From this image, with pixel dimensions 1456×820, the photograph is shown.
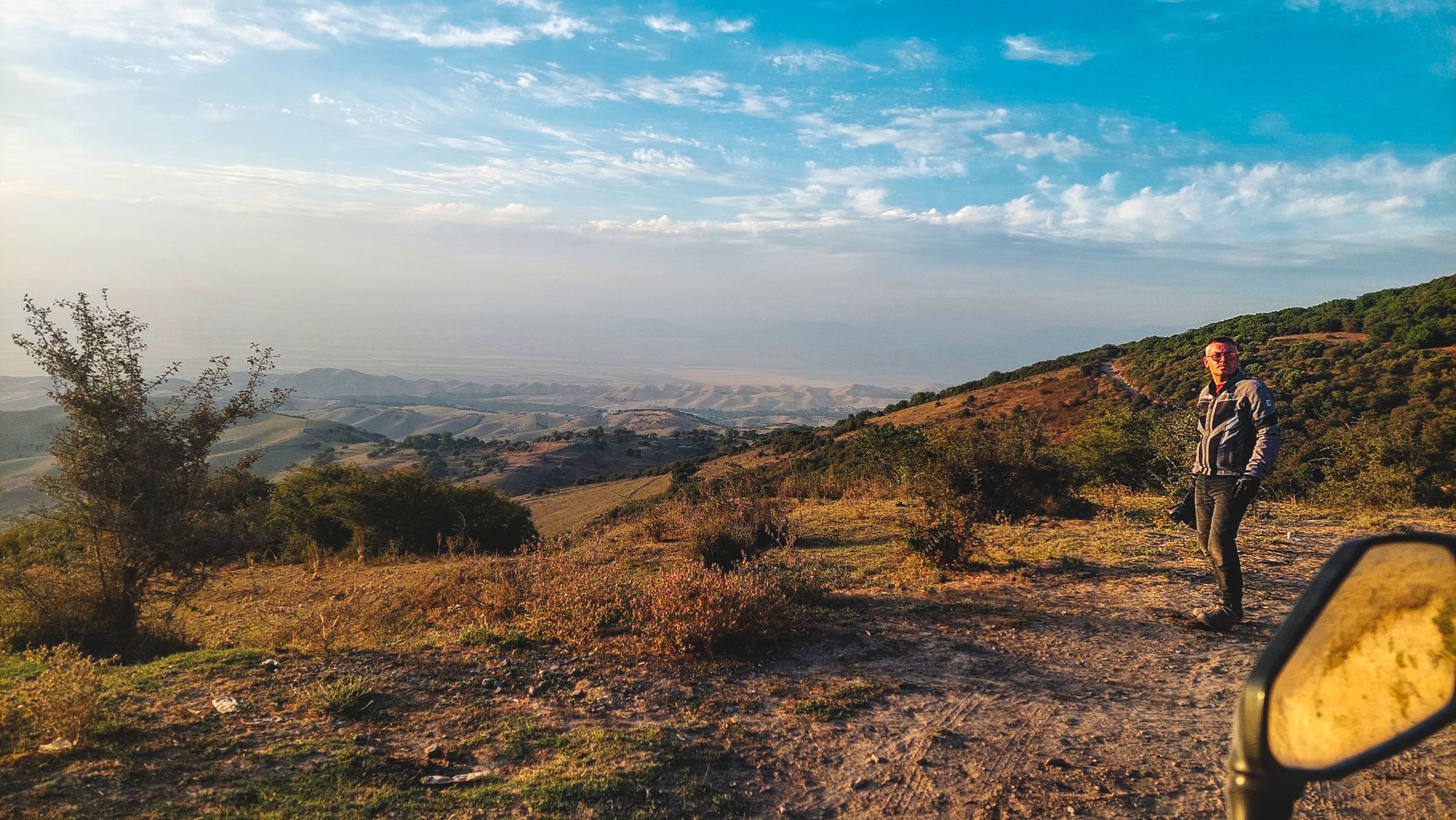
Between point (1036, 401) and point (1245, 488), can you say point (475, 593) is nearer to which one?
point (1245, 488)

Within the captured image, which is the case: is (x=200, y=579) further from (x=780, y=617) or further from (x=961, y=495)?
(x=961, y=495)

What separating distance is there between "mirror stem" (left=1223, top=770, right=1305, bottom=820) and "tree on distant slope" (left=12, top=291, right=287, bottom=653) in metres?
7.74

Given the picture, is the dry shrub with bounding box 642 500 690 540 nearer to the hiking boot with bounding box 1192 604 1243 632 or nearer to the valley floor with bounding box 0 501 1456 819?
the valley floor with bounding box 0 501 1456 819

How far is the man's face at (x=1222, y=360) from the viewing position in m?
5.43

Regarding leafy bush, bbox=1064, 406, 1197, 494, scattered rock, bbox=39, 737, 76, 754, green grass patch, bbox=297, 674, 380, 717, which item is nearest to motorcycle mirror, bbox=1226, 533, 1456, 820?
green grass patch, bbox=297, 674, 380, 717

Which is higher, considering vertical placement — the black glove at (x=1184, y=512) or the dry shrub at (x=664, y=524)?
the black glove at (x=1184, y=512)

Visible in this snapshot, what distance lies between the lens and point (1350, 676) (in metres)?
1.13

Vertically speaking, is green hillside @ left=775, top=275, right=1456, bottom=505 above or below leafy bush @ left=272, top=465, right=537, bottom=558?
above

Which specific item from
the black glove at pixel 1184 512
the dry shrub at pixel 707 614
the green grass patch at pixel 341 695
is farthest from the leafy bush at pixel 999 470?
the green grass patch at pixel 341 695

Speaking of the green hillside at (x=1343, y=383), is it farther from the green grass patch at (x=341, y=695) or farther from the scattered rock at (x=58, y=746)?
the scattered rock at (x=58, y=746)

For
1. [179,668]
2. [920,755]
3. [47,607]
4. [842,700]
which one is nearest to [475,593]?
[179,668]

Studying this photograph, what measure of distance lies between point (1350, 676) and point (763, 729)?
3527mm

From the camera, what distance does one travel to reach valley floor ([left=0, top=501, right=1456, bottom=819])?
3.36 meters

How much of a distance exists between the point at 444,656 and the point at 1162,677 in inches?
215
